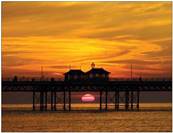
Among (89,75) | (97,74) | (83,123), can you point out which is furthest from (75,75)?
(83,123)

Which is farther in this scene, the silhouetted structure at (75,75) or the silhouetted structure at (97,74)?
the silhouetted structure at (75,75)

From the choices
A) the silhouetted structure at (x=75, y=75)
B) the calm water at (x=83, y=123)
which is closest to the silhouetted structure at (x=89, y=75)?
the silhouetted structure at (x=75, y=75)

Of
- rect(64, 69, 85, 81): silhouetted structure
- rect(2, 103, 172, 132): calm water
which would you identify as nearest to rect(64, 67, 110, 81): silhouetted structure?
rect(64, 69, 85, 81): silhouetted structure

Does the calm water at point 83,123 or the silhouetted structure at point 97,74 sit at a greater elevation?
the silhouetted structure at point 97,74

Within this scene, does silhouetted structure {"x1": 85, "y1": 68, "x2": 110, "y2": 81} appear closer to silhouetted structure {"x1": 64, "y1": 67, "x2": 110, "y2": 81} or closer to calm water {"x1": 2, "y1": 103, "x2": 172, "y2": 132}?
silhouetted structure {"x1": 64, "y1": 67, "x2": 110, "y2": 81}

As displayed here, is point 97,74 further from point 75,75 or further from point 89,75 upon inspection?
point 75,75

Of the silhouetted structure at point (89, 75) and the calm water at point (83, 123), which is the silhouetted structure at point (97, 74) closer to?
the silhouetted structure at point (89, 75)

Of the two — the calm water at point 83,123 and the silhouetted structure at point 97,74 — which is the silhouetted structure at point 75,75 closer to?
the silhouetted structure at point 97,74

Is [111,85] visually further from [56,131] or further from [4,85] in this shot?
[56,131]

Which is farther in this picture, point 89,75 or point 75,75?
point 89,75

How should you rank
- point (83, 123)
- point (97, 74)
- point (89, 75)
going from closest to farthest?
point (83, 123), point (97, 74), point (89, 75)

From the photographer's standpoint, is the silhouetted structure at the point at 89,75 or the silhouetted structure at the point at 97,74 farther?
the silhouetted structure at the point at 89,75

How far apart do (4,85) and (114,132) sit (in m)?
32.8

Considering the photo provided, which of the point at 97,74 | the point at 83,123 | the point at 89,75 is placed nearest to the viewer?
the point at 83,123
